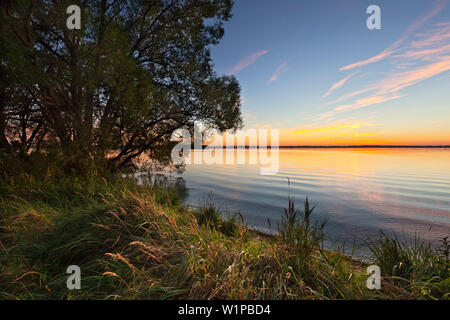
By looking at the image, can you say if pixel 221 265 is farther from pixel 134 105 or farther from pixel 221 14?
pixel 221 14

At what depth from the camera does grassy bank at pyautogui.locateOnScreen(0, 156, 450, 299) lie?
7.57 ft

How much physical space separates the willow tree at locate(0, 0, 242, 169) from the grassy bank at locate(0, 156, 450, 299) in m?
5.47

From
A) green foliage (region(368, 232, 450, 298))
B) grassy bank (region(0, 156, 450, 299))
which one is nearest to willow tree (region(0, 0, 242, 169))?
grassy bank (region(0, 156, 450, 299))

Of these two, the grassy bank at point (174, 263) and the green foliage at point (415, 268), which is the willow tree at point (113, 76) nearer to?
the grassy bank at point (174, 263)

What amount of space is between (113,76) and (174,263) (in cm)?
872

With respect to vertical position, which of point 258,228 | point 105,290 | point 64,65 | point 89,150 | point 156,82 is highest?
point 156,82

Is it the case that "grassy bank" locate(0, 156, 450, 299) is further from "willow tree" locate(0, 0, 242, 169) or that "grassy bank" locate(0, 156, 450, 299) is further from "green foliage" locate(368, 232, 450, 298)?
"willow tree" locate(0, 0, 242, 169)

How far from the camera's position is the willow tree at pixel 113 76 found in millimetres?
7391

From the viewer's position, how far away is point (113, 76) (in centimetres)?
890

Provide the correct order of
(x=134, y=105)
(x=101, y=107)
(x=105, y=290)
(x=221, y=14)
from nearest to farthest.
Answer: (x=105, y=290), (x=134, y=105), (x=101, y=107), (x=221, y=14)

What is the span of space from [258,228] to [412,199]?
11209mm

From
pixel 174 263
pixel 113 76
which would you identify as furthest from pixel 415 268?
pixel 113 76

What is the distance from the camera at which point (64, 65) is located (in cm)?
802

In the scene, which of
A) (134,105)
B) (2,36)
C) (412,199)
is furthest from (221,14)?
(412,199)
